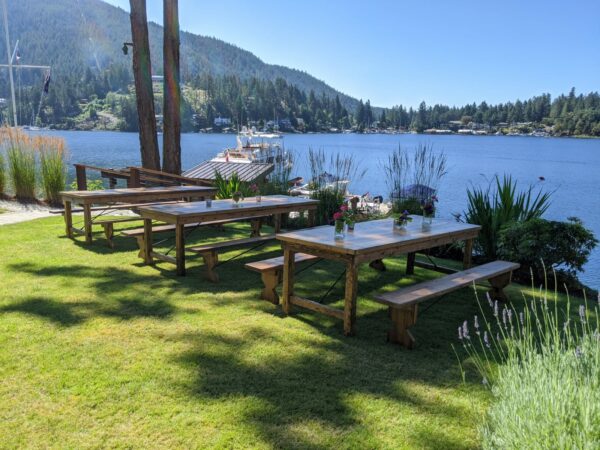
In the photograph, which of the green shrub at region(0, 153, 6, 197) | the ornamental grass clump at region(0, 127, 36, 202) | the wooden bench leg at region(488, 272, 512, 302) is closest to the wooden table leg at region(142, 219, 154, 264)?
the wooden bench leg at region(488, 272, 512, 302)

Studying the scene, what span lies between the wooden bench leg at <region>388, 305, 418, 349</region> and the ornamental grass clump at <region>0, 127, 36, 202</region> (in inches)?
315

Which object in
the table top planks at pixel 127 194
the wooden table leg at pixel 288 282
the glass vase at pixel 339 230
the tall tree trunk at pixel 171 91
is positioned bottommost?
the wooden table leg at pixel 288 282

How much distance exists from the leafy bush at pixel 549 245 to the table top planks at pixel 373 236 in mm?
821

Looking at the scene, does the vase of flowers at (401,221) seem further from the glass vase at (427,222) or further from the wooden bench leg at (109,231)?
the wooden bench leg at (109,231)

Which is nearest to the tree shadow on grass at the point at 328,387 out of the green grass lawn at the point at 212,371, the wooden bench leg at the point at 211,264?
the green grass lawn at the point at 212,371

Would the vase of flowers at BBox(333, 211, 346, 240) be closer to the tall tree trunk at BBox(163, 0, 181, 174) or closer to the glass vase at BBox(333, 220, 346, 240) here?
the glass vase at BBox(333, 220, 346, 240)

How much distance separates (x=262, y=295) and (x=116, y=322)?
1.22 meters

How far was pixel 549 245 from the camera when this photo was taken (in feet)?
16.2

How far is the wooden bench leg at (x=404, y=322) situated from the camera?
321 centimetres

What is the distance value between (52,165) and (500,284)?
7.91m

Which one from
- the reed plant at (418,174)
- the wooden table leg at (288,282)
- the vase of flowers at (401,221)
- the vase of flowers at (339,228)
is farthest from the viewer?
the reed plant at (418,174)

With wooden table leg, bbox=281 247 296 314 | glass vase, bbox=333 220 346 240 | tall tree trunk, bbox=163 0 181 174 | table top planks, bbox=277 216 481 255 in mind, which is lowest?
wooden table leg, bbox=281 247 296 314

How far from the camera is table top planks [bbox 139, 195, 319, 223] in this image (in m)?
4.73

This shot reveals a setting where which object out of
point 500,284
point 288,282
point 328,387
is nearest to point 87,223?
point 288,282
